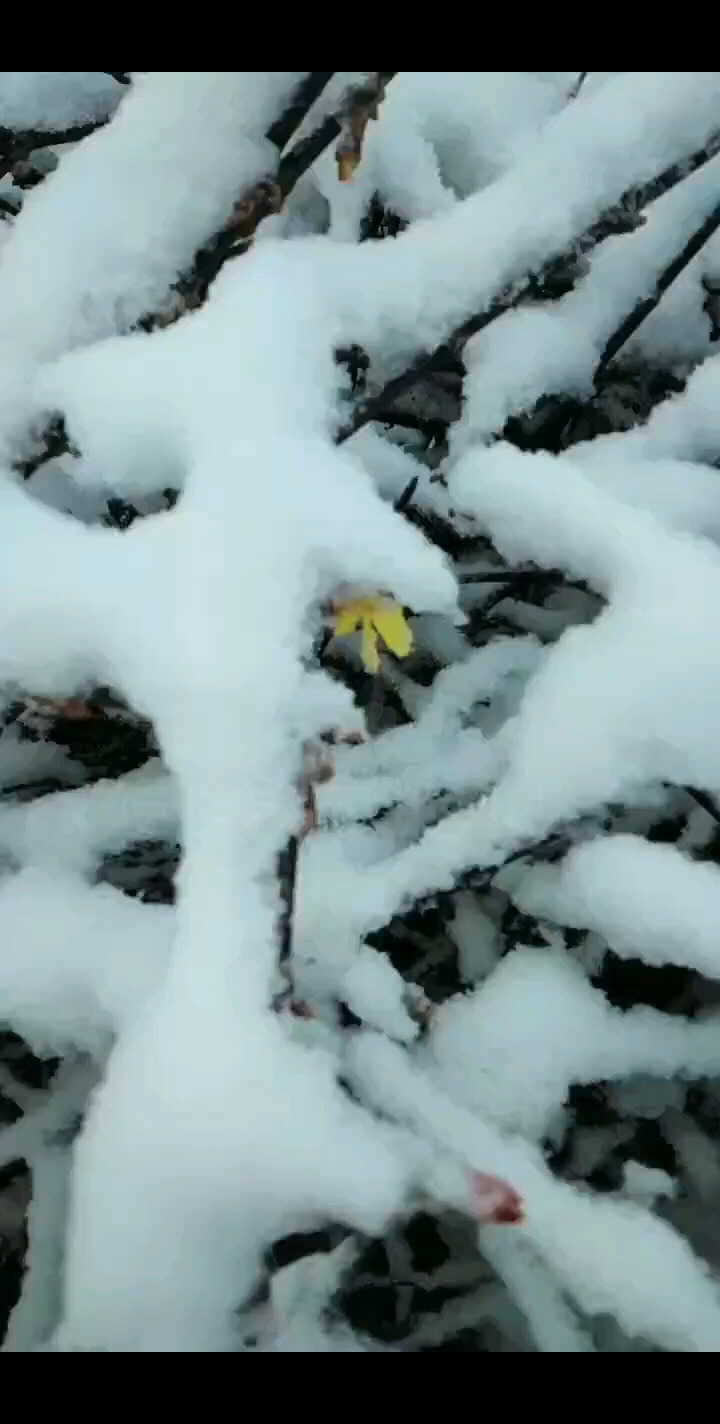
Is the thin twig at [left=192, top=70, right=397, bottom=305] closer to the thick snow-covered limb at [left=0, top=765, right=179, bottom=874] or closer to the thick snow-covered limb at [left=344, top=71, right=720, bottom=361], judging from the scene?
the thick snow-covered limb at [left=344, top=71, right=720, bottom=361]

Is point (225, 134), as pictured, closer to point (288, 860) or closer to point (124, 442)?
point (124, 442)

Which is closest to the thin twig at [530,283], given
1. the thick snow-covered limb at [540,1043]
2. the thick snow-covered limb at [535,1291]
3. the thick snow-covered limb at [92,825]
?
the thick snow-covered limb at [92,825]

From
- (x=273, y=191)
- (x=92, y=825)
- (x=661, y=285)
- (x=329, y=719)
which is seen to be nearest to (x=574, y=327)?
(x=661, y=285)

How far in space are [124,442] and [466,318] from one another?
0.79 feet

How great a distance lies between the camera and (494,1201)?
604 mm

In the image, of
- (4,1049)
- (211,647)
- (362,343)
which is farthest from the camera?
(4,1049)

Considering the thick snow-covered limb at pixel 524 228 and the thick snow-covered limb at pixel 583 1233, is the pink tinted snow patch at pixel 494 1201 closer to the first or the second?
the thick snow-covered limb at pixel 583 1233

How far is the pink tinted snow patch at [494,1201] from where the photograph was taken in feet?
1.97

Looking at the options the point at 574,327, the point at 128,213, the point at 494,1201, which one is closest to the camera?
the point at 494,1201

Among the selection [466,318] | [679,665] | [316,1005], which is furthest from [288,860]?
[466,318]

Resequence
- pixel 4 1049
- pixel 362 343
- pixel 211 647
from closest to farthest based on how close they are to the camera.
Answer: pixel 211 647 < pixel 362 343 < pixel 4 1049

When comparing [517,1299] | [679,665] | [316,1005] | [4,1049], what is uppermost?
[679,665]

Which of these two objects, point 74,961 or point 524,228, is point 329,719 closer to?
point 74,961
